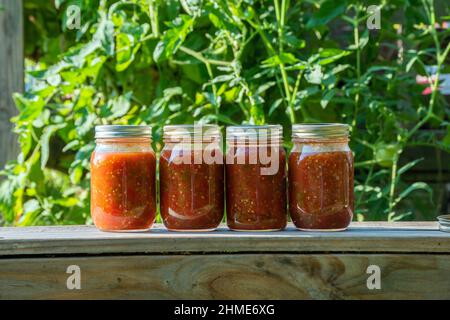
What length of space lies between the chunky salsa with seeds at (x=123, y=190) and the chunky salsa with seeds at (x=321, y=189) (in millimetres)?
231

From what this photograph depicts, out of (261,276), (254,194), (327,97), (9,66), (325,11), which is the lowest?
(261,276)

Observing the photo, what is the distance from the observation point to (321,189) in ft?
4.50

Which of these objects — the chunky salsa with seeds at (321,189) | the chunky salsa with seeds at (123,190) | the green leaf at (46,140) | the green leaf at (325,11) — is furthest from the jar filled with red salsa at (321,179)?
the green leaf at (46,140)

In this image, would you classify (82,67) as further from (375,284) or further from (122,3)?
(375,284)

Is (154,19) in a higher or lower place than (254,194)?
higher

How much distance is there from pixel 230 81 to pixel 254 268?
37.9 inches

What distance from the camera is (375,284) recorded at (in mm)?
1329

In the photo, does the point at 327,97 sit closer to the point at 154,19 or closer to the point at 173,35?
the point at 173,35

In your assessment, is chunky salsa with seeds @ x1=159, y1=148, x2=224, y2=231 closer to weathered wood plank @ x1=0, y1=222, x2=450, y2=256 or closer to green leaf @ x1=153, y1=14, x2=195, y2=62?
→ weathered wood plank @ x1=0, y1=222, x2=450, y2=256

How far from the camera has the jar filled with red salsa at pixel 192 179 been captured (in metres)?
1.39

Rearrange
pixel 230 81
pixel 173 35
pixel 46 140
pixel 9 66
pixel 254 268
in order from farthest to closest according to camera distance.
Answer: pixel 9 66
pixel 46 140
pixel 230 81
pixel 173 35
pixel 254 268

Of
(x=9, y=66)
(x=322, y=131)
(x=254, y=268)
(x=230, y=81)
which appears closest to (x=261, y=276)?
(x=254, y=268)

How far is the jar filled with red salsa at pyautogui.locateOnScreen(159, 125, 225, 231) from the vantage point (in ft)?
4.55

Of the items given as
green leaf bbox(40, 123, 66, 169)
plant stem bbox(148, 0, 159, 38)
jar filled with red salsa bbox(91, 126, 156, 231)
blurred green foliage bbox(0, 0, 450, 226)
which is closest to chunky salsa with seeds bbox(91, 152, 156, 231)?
jar filled with red salsa bbox(91, 126, 156, 231)
